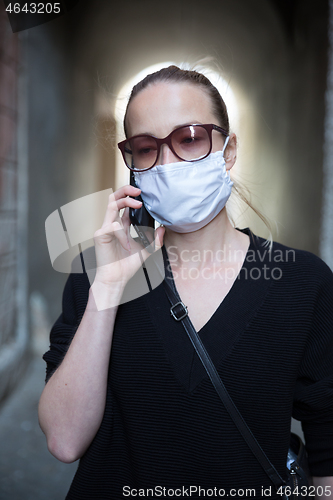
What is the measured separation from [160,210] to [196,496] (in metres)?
0.80

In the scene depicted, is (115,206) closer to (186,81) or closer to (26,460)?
(186,81)

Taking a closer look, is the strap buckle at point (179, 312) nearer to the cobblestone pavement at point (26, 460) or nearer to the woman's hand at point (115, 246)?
the woman's hand at point (115, 246)

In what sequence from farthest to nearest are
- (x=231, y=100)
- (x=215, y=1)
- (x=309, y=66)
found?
(x=309, y=66), (x=215, y=1), (x=231, y=100)

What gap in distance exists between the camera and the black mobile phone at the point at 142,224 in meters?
→ 1.05

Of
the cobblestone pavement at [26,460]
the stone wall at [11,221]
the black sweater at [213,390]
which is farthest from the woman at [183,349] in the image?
the stone wall at [11,221]

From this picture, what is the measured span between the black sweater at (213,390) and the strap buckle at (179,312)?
0.03m

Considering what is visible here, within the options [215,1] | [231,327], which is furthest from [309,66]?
[231,327]

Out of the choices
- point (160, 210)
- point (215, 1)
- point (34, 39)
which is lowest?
point (160, 210)

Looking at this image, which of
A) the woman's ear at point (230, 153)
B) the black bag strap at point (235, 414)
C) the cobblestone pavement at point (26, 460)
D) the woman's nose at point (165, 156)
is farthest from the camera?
the cobblestone pavement at point (26, 460)

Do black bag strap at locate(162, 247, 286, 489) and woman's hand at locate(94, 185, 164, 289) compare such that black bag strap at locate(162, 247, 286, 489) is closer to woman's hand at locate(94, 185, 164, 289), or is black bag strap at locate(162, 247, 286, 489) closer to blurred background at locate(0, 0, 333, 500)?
woman's hand at locate(94, 185, 164, 289)

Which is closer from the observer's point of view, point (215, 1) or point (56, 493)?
point (56, 493)

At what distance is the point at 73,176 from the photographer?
326cm

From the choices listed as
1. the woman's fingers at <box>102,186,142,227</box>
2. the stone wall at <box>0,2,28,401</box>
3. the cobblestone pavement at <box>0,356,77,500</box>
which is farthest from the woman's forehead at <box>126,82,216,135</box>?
the cobblestone pavement at <box>0,356,77,500</box>

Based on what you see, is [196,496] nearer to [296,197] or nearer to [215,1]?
[296,197]
